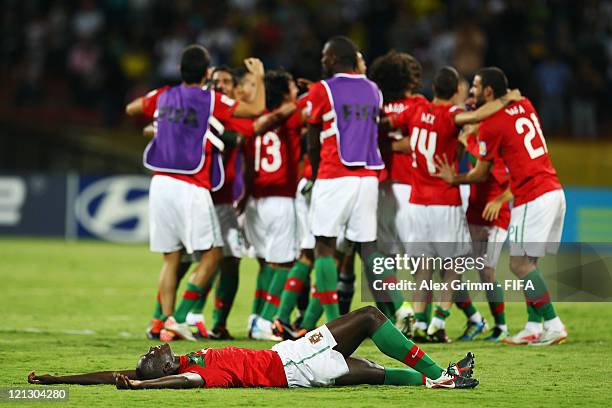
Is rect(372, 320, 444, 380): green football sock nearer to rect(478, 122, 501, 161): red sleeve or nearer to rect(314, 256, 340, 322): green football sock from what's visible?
rect(314, 256, 340, 322): green football sock

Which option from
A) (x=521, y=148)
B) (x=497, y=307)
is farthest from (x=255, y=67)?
(x=497, y=307)

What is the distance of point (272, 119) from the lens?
9.89 meters

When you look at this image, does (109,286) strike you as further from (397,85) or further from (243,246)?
(397,85)

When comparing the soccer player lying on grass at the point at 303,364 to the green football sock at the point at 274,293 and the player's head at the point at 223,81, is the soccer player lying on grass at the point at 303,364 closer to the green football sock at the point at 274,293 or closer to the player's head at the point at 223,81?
the green football sock at the point at 274,293

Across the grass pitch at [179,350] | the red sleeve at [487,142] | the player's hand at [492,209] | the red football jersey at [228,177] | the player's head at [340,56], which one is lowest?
the grass pitch at [179,350]

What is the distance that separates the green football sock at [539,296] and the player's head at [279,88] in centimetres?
262

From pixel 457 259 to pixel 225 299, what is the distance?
204 cm

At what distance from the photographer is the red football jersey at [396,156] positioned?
10.2m

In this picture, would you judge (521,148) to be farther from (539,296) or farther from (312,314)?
(312,314)

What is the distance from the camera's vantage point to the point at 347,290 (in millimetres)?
10703

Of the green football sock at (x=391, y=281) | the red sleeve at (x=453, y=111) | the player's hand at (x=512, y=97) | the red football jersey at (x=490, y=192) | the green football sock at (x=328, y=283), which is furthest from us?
the red football jersey at (x=490, y=192)

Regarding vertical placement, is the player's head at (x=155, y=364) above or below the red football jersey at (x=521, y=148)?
below

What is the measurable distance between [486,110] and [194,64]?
246 centimetres

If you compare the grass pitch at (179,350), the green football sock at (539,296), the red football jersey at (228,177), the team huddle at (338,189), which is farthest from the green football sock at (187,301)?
the green football sock at (539,296)
